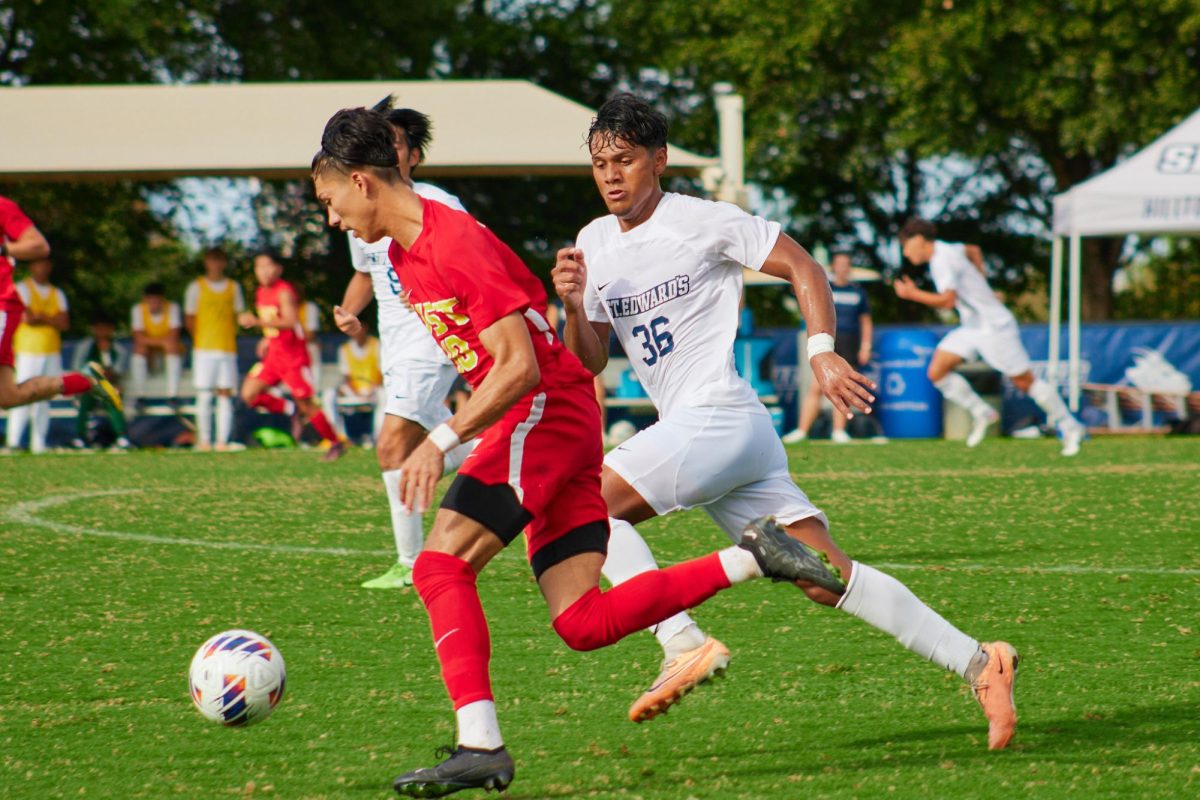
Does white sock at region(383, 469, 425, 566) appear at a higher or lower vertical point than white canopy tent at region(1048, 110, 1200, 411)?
lower

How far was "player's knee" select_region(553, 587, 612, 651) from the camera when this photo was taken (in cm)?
428

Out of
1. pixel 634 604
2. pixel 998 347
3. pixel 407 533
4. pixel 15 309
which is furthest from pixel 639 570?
pixel 998 347

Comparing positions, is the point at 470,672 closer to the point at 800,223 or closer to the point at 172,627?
the point at 172,627

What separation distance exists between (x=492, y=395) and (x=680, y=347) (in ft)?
4.22

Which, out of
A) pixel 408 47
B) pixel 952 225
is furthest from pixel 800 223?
pixel 408 47

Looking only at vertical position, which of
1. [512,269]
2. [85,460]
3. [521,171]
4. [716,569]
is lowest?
[85,460]

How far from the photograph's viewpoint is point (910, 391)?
779 inches

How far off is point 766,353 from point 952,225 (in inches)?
733

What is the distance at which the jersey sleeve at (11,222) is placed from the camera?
371 inches

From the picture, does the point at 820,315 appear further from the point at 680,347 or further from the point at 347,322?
the point at 347,322

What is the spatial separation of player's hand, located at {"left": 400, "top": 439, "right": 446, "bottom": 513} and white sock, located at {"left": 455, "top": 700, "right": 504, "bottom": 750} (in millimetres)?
546

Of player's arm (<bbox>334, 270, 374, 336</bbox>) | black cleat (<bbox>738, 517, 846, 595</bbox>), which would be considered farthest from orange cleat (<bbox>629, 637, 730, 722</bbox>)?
player's arm (<bbox>334, 270, 374, 336</bbox>)

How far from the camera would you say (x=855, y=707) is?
5047 millimetres

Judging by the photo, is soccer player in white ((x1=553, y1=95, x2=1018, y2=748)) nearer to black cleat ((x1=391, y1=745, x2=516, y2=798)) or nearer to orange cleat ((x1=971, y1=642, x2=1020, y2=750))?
orange cleat ((x1=971, y1=642, x2=1020, y2=750))
